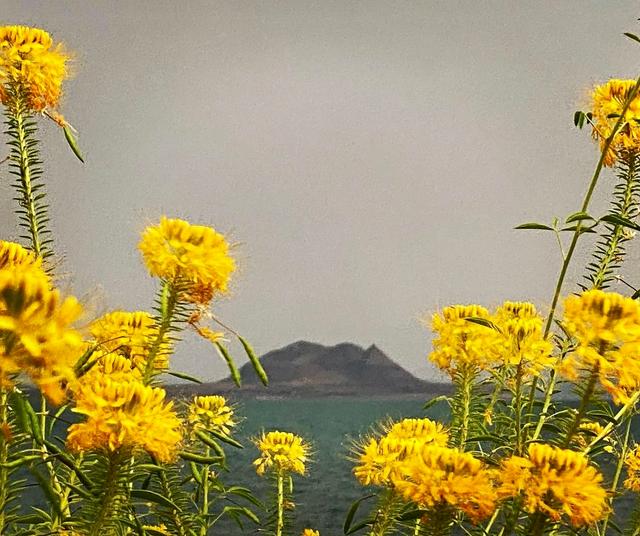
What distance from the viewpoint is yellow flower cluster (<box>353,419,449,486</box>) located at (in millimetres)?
708

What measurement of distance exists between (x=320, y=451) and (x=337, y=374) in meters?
6.69

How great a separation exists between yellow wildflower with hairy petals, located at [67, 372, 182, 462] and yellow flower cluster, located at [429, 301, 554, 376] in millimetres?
249

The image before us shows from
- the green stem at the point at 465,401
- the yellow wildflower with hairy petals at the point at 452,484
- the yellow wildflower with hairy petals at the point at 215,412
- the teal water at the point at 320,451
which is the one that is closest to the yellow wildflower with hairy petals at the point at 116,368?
the yellow wildflower with hairy petals at the point at 452,484

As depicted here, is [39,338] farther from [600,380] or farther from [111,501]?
[600,380]

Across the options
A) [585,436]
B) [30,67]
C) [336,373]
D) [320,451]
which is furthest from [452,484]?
[336,373]

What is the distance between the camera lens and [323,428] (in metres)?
11.0

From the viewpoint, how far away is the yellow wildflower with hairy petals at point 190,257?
55cm

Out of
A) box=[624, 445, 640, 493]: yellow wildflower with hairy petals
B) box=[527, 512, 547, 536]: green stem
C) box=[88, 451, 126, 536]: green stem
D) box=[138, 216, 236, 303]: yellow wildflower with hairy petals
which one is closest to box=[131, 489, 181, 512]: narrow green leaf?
box=[88, 451, 126, 536]: green stem

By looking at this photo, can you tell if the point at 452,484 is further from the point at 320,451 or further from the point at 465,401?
the point at 320,451

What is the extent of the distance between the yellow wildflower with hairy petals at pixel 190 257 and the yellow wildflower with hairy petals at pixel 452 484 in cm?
20

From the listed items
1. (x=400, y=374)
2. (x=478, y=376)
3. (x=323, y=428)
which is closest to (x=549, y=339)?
(x=478, y=376)

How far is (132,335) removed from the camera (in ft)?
2.10

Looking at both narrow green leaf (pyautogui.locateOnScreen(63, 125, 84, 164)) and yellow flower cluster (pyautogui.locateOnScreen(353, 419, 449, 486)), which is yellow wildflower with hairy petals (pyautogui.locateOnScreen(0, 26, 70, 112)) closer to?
narrow green leaf (pyautogui.locateOnScreen(63, 125, 84, 164))

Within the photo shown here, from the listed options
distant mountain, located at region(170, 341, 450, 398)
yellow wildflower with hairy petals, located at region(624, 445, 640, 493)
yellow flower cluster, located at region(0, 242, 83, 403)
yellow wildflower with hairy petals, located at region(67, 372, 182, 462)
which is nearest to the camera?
yellow flower cluster, located at region(0, 242, 83, 403)
